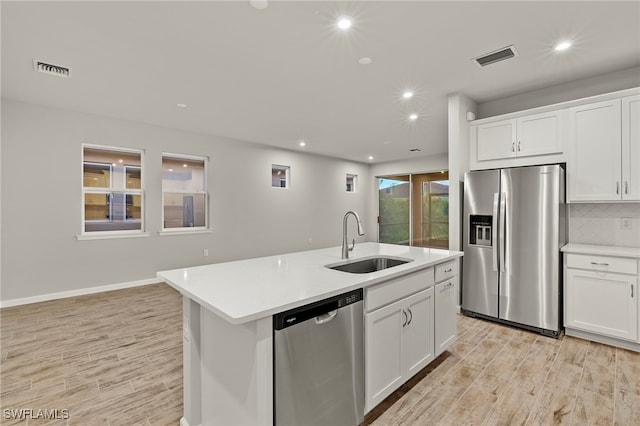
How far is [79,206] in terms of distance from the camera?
13.7ft

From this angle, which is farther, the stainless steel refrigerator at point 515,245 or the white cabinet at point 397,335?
the stainless steel refrigerator at point 515,245

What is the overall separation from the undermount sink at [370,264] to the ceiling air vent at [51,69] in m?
3.37

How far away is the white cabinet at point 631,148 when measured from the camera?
8.65ft

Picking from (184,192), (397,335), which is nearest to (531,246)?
(397,335)

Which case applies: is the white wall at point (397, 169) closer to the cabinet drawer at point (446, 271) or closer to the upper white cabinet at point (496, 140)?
the upper white cabinet at point (496, 140)

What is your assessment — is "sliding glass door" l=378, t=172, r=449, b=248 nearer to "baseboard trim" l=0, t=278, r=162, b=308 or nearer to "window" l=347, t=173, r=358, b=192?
"window" l=347, t=173, r=358, b=192

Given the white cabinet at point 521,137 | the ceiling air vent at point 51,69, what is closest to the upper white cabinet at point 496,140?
the white cabinet at point 521,137

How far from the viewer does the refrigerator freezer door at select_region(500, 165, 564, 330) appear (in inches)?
111

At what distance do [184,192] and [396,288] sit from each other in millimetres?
4644

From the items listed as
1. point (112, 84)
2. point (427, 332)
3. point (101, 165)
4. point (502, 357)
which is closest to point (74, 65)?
point (112, 84)

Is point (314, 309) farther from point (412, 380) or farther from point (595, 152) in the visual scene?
point (595, 152)

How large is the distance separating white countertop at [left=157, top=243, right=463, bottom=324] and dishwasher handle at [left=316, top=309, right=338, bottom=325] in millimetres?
99

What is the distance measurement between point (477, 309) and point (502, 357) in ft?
2.87

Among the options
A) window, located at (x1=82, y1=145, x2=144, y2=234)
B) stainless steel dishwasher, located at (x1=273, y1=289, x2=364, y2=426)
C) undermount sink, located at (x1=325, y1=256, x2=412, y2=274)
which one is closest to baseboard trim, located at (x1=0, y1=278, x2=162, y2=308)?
window, located at (x1=82, y1=145, x2=144, y2=234)
